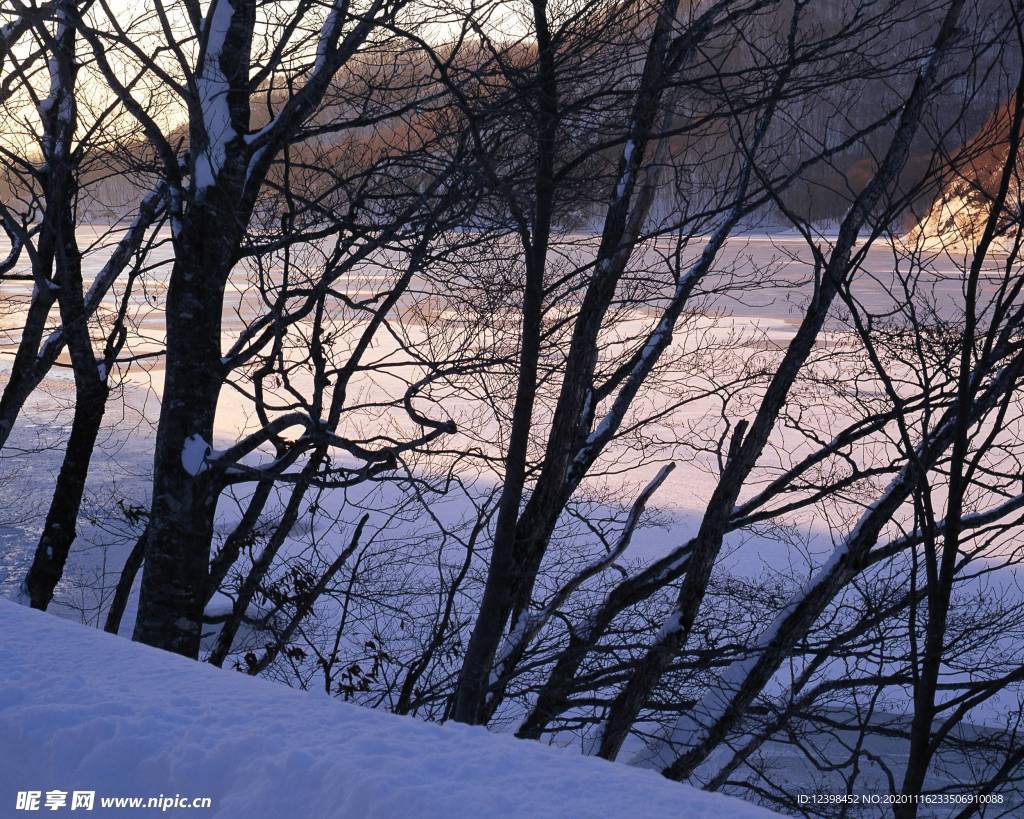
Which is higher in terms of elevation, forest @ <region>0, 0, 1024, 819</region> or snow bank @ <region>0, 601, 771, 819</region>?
forest @ <region>0, 0, 1024, 819</region>

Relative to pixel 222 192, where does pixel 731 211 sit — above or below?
above

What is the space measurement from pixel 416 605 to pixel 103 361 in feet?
13.8

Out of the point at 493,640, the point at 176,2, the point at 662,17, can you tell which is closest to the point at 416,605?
the point at 493,640

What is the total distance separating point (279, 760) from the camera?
1569 mm

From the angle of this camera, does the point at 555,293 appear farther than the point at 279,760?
Yes

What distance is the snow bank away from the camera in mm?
1506

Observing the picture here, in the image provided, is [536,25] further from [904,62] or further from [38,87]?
[38,87]

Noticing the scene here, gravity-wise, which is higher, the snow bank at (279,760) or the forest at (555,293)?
the forest at (555,293)

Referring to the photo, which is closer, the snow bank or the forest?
the snow bank

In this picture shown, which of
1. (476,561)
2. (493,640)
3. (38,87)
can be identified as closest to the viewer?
(493,640)

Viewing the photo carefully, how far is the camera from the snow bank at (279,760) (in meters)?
1.51

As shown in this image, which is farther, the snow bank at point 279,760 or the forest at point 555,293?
the forest at point 555,293

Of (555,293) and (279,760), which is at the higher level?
(555,293)

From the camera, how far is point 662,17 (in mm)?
4859
